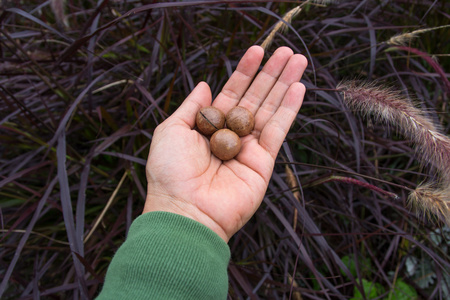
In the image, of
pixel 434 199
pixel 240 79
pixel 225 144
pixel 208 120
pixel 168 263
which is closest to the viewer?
pixel 168 263

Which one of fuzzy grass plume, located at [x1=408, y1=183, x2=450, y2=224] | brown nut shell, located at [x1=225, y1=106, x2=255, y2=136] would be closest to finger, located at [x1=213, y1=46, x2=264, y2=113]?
brown nut shell, located at [x1=225, y1=106, x2=255, y2=136]

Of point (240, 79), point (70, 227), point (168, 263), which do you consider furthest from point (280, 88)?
point (70, 227)

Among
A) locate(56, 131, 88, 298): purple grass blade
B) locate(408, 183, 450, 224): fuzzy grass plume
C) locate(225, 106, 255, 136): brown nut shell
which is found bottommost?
locate(56, 131, 88, 298): purple grass blade

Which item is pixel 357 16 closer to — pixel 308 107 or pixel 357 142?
pixel 308 107

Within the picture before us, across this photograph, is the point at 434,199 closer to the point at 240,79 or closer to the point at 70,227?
the point at 240,79

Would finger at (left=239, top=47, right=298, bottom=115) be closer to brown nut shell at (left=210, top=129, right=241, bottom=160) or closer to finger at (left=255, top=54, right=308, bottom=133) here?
finger at (left=255, top=54, right=308, bottom=133)

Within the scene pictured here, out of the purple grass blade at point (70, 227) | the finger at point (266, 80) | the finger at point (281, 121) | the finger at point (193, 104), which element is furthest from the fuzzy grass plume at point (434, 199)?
the purple grass blade at point (70, 227)

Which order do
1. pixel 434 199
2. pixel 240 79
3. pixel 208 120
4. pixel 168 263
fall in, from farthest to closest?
pixel 240 79 < pixel 208 120 < pixel 434 199 < pixel 168 263
